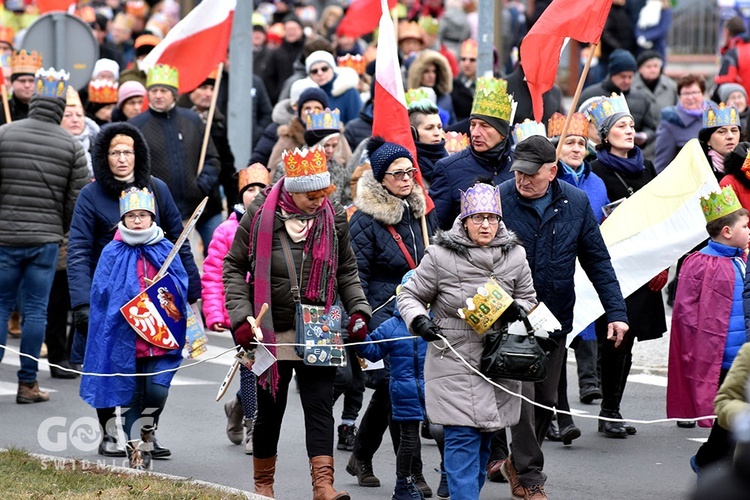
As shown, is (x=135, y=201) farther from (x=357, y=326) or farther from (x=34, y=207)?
(x=34, y=207)

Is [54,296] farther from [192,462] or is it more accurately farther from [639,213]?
[639,213]

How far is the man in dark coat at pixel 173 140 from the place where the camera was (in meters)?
13.0

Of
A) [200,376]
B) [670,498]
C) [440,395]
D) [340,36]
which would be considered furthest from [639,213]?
[340,36]

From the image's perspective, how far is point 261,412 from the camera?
26.5ft

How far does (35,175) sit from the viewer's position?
11.0 meters

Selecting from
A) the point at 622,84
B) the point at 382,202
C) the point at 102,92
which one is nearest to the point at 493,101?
the point at 382,202

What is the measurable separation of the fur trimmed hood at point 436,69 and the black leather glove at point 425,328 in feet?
25.0

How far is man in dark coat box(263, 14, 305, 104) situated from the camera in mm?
20312

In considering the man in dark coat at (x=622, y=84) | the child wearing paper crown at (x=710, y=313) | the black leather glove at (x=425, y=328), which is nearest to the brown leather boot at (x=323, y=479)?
the black leather glove at (x=425, y=328)

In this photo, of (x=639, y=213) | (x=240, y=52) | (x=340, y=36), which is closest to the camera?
(x=639, y=213)

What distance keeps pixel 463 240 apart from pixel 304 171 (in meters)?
0.92

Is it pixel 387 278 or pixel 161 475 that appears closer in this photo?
pixel 161 475

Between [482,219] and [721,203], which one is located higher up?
[721,203]

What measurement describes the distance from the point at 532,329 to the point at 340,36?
13335mm
